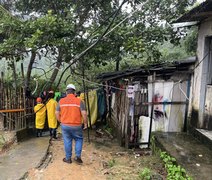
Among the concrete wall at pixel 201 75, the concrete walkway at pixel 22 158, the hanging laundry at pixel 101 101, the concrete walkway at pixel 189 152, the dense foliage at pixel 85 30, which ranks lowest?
the concrete walkway at pixel 22 158

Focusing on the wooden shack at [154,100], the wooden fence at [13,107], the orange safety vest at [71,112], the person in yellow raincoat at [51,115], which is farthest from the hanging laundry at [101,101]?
the orange safety vest at [71,112]

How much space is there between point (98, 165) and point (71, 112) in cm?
150

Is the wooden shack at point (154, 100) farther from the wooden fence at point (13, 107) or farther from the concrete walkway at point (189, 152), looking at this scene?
the wooden fence at point (13, 107)

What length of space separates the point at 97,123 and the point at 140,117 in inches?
146

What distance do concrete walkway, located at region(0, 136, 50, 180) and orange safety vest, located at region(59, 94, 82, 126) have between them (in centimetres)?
122

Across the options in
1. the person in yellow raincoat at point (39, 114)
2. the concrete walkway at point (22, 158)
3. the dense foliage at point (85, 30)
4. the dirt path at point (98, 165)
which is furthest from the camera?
the person in yellow raincoat at point (39, 114)

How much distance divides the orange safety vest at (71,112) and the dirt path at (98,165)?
973 millimetres

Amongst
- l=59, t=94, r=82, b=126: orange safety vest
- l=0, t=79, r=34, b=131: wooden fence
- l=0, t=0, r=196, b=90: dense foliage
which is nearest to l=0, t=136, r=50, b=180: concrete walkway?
l=0, t=79, r=34, b=131: wooden fence

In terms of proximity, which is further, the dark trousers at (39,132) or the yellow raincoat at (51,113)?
the dark trousers at (39,132)

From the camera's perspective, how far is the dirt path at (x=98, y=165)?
18.0 feet

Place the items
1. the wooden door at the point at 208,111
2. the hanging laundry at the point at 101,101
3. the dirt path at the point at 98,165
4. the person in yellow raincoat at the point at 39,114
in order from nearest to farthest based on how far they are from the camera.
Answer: the dirt path at the point at 98,165, the wooden door at the point at 208,111, the person in yellow raincoat at the point at 39,114, the hanging laundry at the point at 101,101

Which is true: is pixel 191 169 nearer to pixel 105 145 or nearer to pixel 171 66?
pixel 171 66

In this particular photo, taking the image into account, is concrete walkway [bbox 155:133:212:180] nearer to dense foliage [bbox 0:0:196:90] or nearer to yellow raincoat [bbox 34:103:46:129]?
dense foliage [bbox 0:0:196:90]

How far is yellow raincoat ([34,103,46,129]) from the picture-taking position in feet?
30.9
